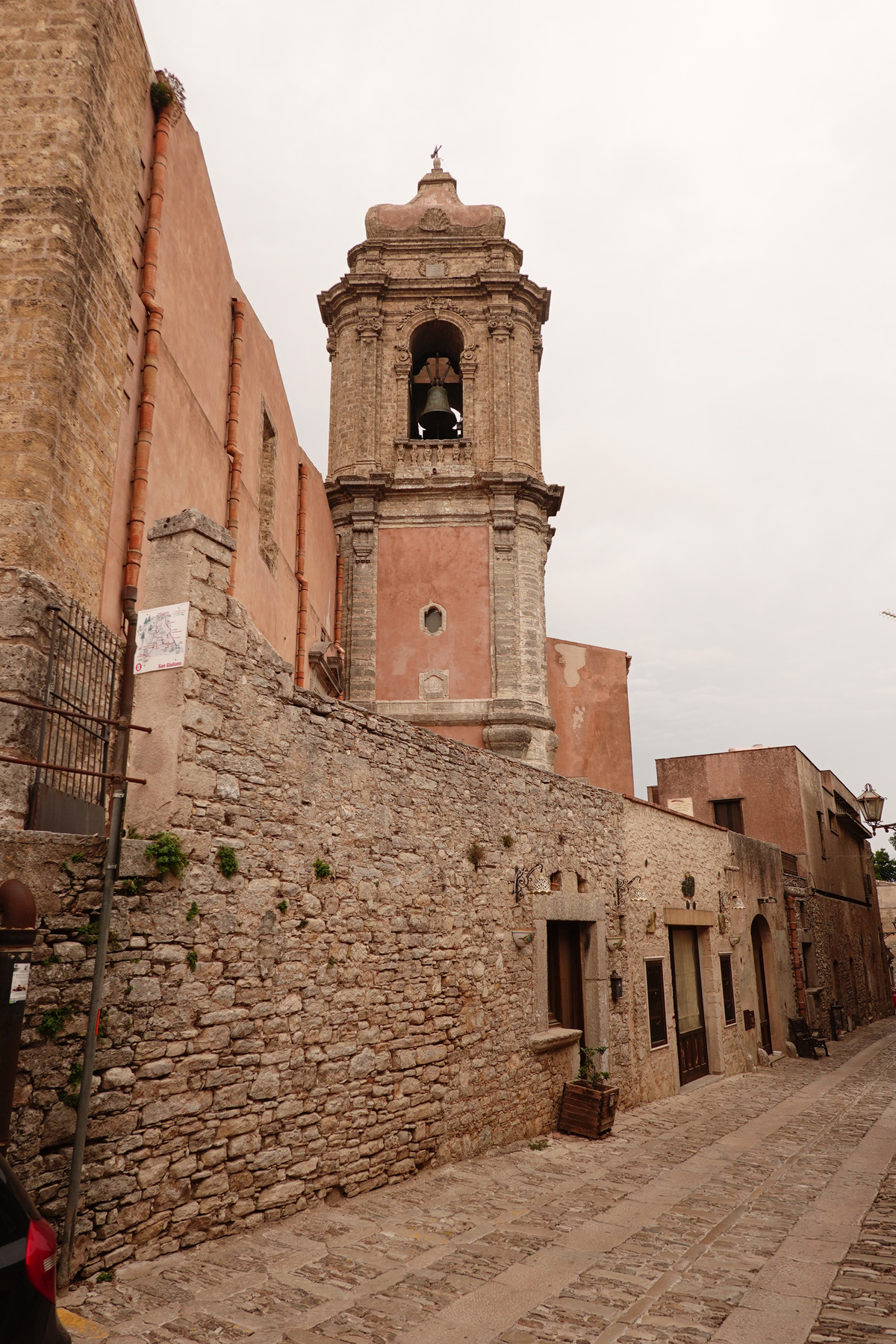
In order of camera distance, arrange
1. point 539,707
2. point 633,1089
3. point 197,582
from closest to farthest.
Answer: point 197,582
point 633,1089
point 539,707

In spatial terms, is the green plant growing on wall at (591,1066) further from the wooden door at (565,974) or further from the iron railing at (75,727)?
the iron railing at (75,727)

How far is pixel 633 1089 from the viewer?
10031 mm

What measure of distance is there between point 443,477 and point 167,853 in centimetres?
1256

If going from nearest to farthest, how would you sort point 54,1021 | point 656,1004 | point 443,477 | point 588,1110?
point 54,1021 < point 588,1110 < point 656,1004 < point 443,477

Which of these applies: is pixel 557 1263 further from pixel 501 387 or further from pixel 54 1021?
pixel 501 387

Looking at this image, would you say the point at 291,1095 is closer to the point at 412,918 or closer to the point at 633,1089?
the point at 412,918

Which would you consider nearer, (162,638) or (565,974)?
(162,638)

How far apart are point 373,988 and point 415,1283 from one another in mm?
2073

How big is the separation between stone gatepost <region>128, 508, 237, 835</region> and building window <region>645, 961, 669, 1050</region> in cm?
787

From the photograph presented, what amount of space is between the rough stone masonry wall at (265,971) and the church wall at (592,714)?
851 centimetres

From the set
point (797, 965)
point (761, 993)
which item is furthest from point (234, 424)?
point (797, 965)

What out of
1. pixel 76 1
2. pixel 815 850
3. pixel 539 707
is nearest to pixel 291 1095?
pixel 76 1

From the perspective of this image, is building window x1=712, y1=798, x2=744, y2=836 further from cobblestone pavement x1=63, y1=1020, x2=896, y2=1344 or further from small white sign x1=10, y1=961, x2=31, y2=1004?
small white sign x1=10, y1=961, x2=31, y2=1004

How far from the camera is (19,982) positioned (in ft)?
A: 12.0
